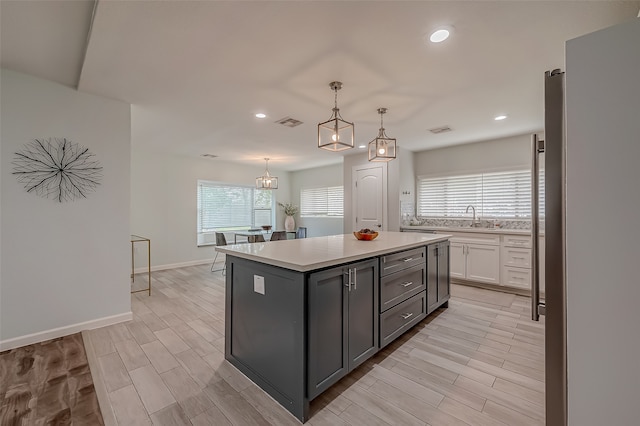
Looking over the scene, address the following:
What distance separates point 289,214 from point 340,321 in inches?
245

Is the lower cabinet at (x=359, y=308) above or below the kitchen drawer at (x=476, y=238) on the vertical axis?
below

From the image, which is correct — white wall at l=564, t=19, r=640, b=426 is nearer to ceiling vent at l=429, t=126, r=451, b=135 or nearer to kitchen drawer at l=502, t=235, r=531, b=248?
ceiling vent at l=429, t=126, r=451, b=135

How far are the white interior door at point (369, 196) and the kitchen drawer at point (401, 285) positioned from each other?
7.92 ft

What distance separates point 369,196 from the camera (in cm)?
543

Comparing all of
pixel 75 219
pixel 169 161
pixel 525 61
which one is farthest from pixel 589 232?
pixel 169 161

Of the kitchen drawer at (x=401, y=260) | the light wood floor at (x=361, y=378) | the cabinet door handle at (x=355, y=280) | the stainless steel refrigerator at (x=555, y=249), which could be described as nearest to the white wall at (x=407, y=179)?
the kitchen drawer at (x=401, y=260)

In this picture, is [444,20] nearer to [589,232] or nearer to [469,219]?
[589,232]

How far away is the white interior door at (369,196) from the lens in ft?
17.1

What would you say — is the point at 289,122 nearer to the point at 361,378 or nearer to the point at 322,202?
the point at 361,378

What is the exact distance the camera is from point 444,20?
1753 mm

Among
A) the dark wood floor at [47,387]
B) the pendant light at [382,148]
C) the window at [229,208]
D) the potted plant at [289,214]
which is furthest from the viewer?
the potted plant at [289,214]

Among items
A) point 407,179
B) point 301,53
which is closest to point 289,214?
point 407,179

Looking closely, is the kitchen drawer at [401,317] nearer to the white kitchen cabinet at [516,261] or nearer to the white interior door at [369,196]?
the white kitchen cabinet at [516,261]

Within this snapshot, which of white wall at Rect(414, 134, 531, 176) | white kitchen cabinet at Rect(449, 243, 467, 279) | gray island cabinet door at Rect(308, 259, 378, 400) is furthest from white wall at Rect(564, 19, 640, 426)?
white wall at Rect(414, 134, 531, 176)
